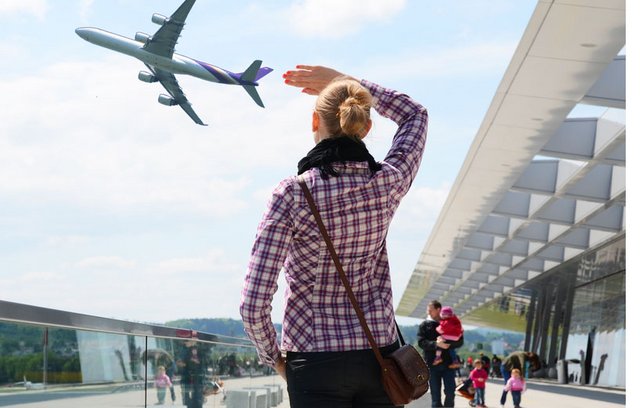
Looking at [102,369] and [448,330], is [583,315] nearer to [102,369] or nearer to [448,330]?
[448,330]

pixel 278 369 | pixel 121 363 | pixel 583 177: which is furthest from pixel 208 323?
pixel 583 177

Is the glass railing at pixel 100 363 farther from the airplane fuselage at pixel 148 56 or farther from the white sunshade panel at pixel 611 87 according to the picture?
the airplane fuselage at pixel 148 56

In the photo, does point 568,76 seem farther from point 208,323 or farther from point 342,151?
point 342,151

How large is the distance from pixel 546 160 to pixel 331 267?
21.1 meters

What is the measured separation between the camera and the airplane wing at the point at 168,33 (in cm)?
4600

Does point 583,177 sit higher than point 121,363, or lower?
higher

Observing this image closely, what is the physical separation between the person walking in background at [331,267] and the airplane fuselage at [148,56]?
43.3 meters

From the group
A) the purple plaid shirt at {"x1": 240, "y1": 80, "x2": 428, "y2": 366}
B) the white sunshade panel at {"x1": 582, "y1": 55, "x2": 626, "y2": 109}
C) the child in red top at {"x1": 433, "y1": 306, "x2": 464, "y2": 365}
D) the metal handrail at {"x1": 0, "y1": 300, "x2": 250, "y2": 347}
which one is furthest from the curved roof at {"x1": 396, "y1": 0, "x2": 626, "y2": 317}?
the purple plaid shirt at {"x1": 240, "y1": 80, "x2": 428, "y2": 366}

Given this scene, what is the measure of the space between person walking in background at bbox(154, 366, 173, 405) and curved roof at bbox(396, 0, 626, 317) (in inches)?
286

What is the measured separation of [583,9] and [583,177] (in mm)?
10827

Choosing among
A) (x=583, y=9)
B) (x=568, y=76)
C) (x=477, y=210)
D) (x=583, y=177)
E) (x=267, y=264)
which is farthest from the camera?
(x=477, y=210)

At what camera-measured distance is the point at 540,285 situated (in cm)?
4453

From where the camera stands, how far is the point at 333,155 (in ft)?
9.18
